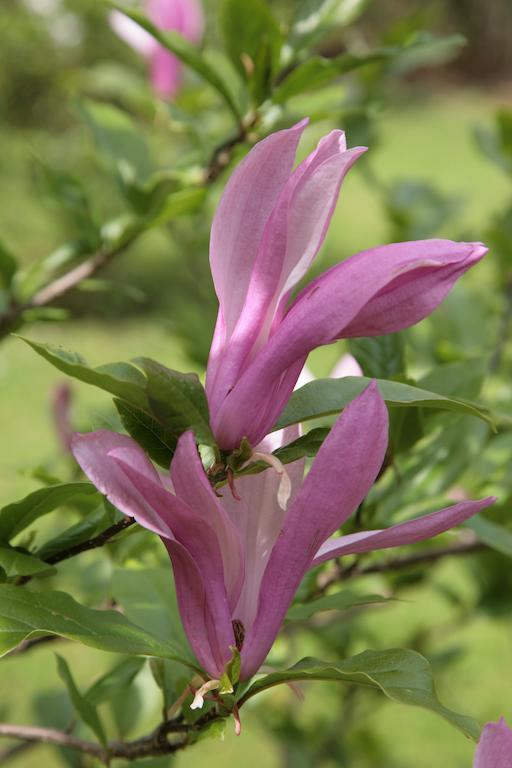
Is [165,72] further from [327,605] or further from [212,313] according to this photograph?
[327,605]

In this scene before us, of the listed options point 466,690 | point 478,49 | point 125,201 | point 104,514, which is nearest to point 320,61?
point 125,201

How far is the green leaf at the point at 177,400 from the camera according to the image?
54 centimetres

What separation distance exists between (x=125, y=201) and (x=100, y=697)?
596mm

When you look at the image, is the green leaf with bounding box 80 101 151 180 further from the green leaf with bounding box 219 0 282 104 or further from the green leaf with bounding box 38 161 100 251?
the green leaf with bounding box 219 0 282 104

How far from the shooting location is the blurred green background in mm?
1562

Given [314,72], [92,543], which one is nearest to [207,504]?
[92,543]

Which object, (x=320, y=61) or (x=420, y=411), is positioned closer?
(x=420, y=411)

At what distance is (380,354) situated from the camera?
0.85 m

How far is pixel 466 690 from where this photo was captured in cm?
336

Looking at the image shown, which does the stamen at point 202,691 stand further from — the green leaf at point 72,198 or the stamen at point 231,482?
the green leaf at point 72,198

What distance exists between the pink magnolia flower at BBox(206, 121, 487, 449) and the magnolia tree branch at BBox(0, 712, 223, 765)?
0.79 ft

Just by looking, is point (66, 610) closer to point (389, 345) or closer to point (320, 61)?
point (389, 345)

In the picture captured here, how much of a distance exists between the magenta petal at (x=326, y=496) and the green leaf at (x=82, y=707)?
265 mm

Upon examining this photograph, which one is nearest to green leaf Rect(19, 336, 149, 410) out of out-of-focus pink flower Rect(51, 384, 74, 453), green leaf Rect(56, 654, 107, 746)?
green leaf Rect(56, 654, 107, 746)
